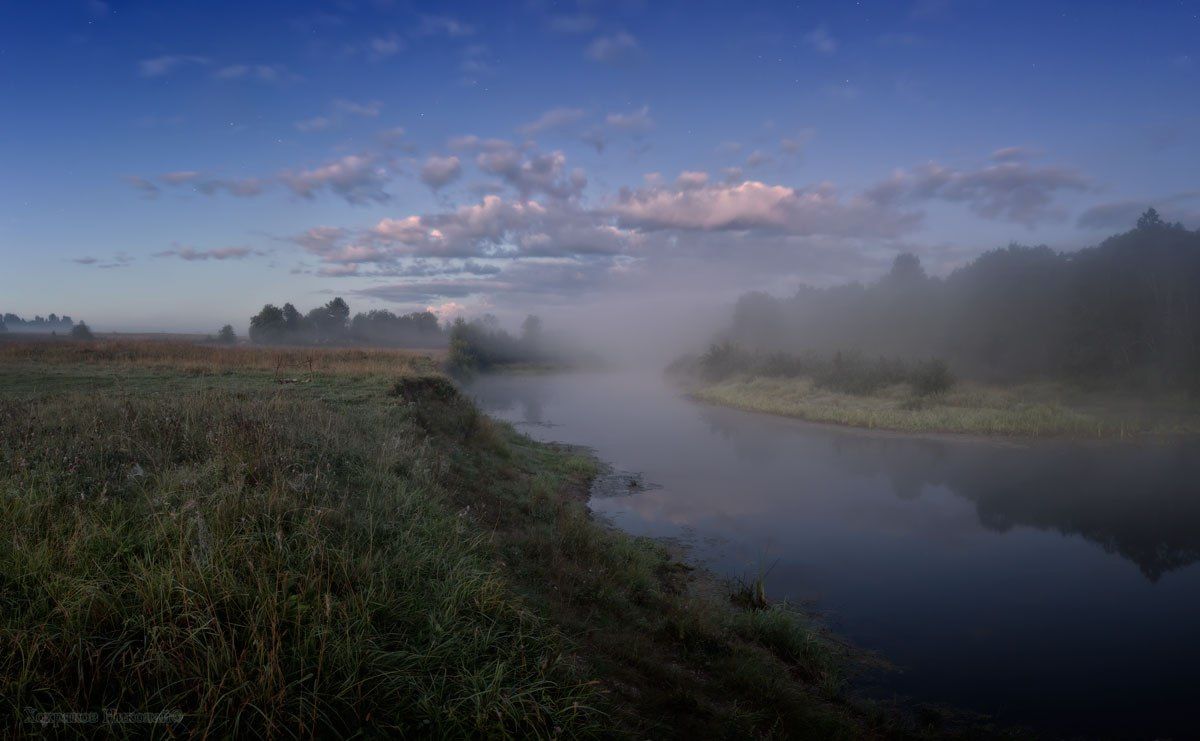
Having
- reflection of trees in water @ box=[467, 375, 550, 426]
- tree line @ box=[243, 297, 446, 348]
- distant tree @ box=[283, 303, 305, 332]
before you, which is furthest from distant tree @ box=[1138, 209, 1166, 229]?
distant tree @ box=[283, 303, 305, 332]

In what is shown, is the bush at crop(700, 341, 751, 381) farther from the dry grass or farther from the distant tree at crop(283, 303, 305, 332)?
the distant tree at crop(283, 303, 305, 332)

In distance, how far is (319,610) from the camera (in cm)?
378

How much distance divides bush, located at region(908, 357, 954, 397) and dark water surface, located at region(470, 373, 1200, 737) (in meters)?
7.59

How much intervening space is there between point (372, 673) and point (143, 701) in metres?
1.18

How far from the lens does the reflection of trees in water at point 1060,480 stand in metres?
14.3

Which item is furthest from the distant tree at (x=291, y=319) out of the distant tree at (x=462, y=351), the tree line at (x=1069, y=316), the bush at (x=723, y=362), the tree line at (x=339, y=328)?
the tree line at (x=1069, y=316)

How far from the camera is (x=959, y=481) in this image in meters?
19.7

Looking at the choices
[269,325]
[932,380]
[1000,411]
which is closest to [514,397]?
[932,380]

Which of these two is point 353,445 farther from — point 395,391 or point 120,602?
point 395,391

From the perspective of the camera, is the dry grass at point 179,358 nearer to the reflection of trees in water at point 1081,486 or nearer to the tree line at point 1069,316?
the reflection of trees in water at point 1081,486

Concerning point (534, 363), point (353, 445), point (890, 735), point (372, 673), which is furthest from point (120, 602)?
point (534, 363)

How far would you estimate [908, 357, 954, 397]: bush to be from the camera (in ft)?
107

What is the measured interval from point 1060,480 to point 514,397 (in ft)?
124

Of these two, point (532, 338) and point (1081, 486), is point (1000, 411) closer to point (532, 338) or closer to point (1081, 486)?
point (1081, 486)
